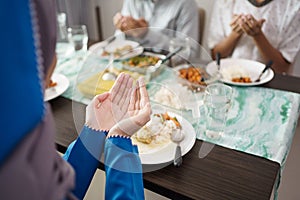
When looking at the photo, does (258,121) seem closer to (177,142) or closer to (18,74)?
(177,142)

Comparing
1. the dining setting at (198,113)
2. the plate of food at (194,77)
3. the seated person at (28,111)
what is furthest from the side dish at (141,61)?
the seated person at (28,111)

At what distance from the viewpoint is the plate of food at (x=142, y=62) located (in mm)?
1256

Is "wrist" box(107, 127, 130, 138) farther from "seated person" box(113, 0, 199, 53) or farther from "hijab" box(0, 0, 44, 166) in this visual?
"seated person" box(113, 0, 199, 53)

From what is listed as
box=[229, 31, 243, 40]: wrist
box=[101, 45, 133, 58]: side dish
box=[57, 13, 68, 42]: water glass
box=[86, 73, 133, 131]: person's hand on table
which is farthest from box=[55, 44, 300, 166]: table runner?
box=[229, 31, 243, 40]: wrist

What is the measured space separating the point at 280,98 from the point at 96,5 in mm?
2164

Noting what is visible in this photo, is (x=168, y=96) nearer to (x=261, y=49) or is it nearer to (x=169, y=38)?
(x=169, y=38)

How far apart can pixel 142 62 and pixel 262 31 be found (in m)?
0.78

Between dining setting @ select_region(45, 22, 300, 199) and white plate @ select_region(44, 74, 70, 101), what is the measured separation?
15mm

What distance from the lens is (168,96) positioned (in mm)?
1051

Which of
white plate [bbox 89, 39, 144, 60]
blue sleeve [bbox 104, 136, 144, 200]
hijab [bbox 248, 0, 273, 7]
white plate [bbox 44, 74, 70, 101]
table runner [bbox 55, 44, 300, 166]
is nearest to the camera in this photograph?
blue sleeve [bbox 104, 136, 144, 200]

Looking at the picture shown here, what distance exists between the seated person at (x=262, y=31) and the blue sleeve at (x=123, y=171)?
3.65 ft

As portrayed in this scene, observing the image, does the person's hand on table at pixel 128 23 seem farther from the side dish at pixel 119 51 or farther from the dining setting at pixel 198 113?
the dining setting at pixel 198 113

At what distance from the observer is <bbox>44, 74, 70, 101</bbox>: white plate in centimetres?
110

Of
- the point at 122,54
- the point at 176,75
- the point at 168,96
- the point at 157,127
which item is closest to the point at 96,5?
the point at 122,54
